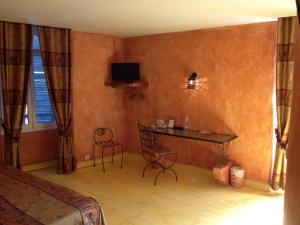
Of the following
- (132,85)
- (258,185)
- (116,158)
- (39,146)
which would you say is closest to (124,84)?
(132,85)

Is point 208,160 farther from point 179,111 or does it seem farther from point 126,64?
point 126,64

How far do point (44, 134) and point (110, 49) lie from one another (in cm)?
196

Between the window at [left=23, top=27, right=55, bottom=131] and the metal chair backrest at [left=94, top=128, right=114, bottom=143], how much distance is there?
2.92 feet

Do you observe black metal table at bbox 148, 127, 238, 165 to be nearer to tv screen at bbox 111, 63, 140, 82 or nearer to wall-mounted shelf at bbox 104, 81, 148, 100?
wall-mounted shelf at bbox 104, 81, 148, 100

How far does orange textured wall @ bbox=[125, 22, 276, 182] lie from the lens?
4.07 m

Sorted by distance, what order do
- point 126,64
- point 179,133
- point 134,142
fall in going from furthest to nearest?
point 134,142
point 126,64
point 179,133

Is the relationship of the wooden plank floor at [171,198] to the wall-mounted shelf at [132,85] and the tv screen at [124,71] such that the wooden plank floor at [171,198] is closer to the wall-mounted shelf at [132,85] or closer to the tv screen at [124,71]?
the wall-mounted shelf at [132,85]

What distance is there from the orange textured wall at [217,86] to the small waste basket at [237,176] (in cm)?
15

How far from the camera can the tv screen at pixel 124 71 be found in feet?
17.6

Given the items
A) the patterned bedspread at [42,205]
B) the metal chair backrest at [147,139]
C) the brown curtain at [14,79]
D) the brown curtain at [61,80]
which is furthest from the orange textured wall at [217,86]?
the patterned bedspread at [42,205]

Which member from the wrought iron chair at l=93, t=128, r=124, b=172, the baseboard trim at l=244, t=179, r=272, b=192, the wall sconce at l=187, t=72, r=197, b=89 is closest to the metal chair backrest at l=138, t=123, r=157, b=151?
the wrought iron chair at l=93, t=128, r=124, b=172

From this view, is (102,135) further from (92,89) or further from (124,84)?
(124,84)

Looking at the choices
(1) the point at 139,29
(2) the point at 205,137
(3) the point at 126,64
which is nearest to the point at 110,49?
(3) the point at 126,64

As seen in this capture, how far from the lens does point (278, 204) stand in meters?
3.71
